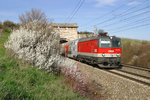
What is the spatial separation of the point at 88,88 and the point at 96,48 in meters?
6.35

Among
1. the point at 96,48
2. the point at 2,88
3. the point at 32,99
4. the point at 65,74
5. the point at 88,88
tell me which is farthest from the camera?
the point at 96,48

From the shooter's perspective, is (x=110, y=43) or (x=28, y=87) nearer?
(x=28, y=87)

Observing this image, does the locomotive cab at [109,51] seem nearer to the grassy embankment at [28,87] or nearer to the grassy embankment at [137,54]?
the grassy embankment at [137,54]

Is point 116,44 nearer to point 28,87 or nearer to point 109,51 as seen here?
point 109,51

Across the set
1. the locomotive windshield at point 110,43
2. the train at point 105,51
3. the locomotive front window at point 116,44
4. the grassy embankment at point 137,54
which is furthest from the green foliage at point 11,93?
the grassy embankment at point 137,54

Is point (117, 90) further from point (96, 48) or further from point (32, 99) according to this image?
point (96, 48)

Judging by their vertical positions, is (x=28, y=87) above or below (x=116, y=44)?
below

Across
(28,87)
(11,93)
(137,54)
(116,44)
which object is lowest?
(28,87)

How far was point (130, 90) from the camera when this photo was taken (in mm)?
6824

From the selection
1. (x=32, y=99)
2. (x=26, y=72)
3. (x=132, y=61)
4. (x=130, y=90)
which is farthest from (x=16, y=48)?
(x=132, y=61)

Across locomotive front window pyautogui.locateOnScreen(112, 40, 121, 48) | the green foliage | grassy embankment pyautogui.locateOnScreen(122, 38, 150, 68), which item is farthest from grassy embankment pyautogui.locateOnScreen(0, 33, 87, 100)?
grassy embankment pyautogui.locateOnScreen(122, 38, 150, 68)

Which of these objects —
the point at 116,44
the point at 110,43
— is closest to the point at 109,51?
the point at 110,43

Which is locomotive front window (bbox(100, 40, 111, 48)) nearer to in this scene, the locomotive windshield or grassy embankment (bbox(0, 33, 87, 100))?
the locomotive windshield

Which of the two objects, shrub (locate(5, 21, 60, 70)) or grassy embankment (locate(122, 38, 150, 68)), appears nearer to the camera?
shrub (locate(5, 21, 60, 70))
